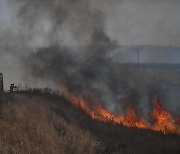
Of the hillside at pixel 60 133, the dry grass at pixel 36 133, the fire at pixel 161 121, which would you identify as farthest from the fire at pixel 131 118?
the dry grass at pixel 36 133

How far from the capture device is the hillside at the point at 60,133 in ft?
43.5

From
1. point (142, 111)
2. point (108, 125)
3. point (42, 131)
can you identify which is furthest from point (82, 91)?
point (42, 131)

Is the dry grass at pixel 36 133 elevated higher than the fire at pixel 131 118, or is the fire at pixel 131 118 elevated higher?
the fire at pixel 131 118

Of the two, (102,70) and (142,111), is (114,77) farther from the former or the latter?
(142,111)

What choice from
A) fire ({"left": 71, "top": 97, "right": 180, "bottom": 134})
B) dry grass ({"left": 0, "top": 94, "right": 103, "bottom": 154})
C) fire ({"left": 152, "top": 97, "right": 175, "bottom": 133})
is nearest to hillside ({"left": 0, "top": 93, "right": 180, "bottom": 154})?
dry grass ({"left": 0, "top": 94, "right": 103, "bottom": 154})

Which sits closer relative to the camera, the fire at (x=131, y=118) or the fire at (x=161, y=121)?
the fire at (x=131, y=118)

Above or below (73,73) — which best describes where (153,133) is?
below

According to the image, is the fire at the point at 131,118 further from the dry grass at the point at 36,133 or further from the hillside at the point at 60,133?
the dry grass at the point at 36,133

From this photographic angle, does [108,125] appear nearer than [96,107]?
Yes

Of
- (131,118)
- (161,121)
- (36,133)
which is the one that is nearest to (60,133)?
(36,133)

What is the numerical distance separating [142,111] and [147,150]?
16.6m

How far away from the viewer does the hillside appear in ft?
43.5

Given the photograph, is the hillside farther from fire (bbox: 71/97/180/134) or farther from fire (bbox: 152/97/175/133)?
fire (bbox: 152/97/175/133)

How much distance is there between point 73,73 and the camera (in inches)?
1470
